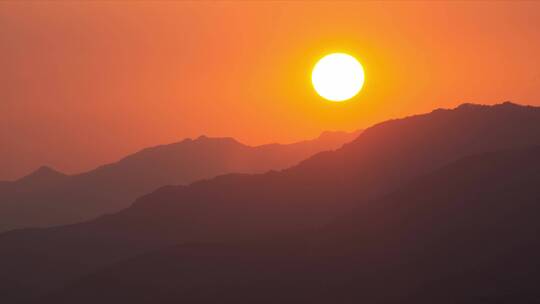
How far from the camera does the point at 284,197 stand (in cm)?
12825

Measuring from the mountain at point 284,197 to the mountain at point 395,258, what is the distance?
303 inches

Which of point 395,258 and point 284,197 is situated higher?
point 284,197

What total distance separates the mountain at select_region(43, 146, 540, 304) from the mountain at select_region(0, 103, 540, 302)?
770cm

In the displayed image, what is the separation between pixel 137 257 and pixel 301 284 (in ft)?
99.3

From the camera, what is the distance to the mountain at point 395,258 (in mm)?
81938

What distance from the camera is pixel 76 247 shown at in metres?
142

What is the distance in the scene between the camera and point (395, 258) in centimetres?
9281

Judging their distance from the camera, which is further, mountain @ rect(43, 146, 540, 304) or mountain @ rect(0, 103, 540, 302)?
mountain @ rect(0, 103, 540, 302)

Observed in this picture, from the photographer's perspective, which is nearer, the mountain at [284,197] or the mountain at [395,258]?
the mountain at [395,258]

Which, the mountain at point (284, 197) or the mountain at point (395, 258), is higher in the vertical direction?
the mountain at point (284, 197)

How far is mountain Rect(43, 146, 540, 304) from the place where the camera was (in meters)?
81.9

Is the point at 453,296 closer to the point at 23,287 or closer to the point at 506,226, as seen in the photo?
the point at 506,226

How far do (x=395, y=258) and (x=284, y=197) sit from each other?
3753 cm

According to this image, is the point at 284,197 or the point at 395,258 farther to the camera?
the point at 284,197
